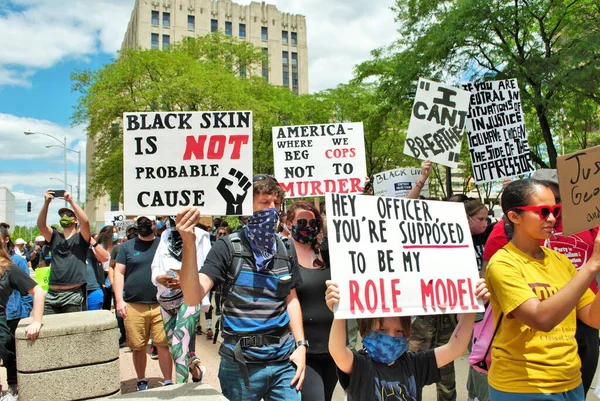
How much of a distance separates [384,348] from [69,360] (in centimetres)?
368

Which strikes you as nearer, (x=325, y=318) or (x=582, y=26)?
(x=325, y=318)

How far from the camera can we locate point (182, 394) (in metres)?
3.07

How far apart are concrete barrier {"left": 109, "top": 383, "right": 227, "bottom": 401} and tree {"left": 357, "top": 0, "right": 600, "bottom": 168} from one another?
12182 millimetres

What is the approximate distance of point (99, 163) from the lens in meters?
30.1

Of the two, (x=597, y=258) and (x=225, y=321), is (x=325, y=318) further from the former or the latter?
(x=597, y=258)

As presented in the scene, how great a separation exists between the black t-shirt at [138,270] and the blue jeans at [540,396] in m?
4.23

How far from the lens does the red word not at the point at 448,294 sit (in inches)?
105

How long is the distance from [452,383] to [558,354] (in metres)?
2.23

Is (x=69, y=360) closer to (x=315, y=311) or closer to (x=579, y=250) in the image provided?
(x=315, y=311)

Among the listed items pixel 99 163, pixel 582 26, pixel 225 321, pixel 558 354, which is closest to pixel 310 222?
pixel 225 321

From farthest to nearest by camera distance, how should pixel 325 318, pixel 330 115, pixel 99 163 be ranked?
pixel 330 115 < pixel 99 163 < pixel 325 318

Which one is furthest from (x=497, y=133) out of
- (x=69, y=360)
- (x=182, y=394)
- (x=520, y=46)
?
(x=520, y=46)

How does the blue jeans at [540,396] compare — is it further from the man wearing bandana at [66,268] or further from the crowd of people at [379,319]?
the man wearing bandana at [66,268]

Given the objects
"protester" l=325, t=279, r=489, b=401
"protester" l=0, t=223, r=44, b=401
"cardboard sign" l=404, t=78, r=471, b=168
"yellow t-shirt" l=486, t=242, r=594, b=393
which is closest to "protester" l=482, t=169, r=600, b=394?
"yellow t-shirt" l=486, t=242, r=594, b=393
